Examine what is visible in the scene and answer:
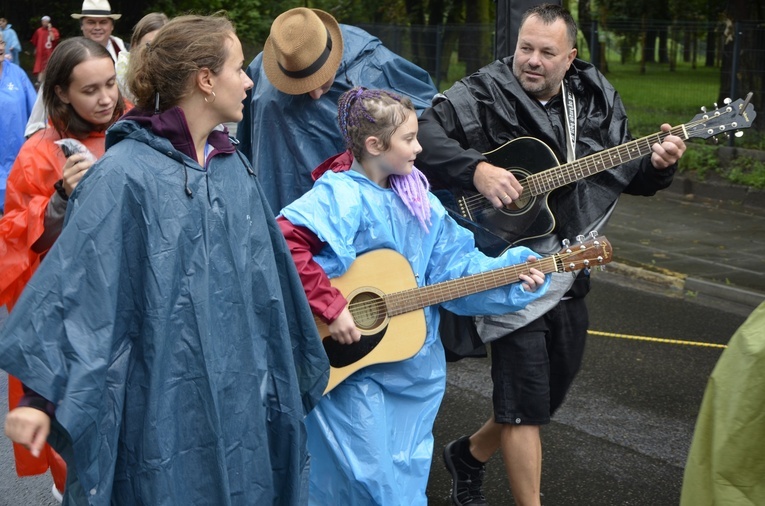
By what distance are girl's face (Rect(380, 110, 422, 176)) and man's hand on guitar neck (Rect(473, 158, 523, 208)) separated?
1.19 ft

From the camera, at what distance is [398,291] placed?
375 centimetres

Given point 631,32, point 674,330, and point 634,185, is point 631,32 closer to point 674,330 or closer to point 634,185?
point 674,330

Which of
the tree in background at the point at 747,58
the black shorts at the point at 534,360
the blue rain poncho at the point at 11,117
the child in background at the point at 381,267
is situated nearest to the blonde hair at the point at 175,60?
the child in background at the point at 381,267

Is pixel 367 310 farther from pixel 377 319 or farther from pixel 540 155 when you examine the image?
pixel 540 155

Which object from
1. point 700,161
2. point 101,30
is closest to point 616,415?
point 101,30

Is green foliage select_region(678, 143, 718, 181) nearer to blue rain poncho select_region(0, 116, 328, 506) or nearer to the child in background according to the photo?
the child in background

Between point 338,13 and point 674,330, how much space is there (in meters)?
25.1

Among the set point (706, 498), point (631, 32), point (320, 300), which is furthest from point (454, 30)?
point (706, 498)

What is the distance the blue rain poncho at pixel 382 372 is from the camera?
140 inches

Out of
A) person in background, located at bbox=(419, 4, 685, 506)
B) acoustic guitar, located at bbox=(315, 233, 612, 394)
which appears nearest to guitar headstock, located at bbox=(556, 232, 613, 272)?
acoustic guitar, located at bbox=(315, 233, 612, 394)

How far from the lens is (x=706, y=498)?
87.0 inches

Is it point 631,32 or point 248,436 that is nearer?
point 248,436

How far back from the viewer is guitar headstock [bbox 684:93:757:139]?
13.9 feet

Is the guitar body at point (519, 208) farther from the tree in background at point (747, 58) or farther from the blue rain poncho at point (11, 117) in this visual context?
the tree in background at point (747, 58)
